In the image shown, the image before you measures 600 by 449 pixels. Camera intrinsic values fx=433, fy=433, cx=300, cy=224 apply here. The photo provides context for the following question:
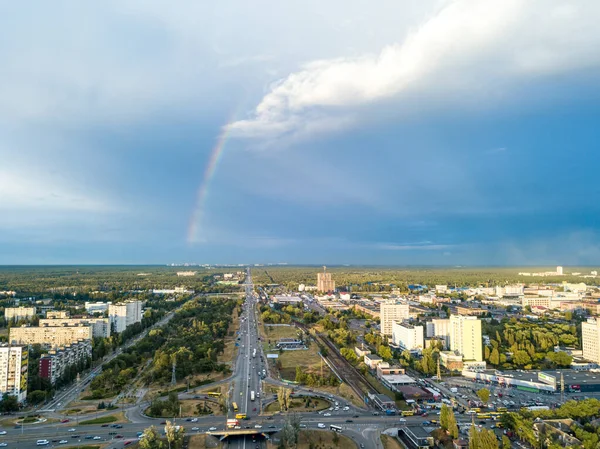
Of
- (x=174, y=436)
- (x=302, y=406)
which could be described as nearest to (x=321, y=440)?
(x=302, y=406)

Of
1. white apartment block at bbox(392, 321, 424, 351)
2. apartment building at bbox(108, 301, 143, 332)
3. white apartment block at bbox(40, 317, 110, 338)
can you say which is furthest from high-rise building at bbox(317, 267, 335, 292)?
white apartment block at bbox(40, 317, 110, 338)

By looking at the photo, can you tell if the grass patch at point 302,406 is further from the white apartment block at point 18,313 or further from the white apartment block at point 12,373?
the white apartment block at point 18,313

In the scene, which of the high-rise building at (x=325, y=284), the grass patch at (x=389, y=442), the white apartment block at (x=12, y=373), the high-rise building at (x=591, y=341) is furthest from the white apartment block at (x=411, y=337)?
the high-rise building at (x=325, y=284)

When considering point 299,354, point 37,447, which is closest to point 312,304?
point 299,354

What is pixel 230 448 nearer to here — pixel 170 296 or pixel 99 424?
pixel 99 424

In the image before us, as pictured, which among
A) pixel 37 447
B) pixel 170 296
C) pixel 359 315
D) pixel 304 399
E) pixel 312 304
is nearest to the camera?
pixel 37 447

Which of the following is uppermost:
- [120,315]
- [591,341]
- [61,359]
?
[120,315]

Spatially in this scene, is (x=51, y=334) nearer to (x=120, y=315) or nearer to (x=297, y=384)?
(x=120, y=315)
